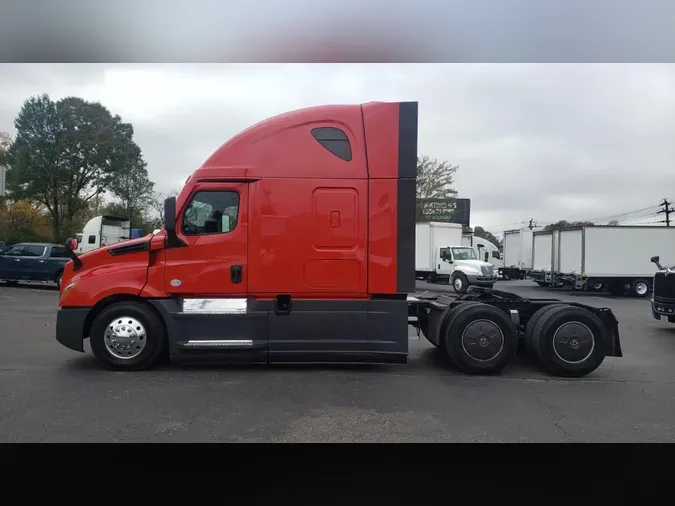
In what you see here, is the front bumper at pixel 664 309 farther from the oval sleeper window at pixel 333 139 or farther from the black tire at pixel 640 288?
the black tire at pixel 640 288

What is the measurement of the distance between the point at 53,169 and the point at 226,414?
397 inches

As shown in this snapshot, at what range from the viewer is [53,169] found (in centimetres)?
1261

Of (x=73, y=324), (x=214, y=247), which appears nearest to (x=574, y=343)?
(x=214, y=247)

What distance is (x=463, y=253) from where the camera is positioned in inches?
975

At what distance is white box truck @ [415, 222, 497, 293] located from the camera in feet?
76.9

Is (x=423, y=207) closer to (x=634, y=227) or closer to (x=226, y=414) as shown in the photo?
A: (x=634, y=227)

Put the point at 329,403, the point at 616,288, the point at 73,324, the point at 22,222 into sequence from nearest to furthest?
1. the point at 329,403
2. the point at 73,324
3. the point at 22,222
4. the point at 616,288

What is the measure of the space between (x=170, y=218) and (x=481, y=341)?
14.7 ft

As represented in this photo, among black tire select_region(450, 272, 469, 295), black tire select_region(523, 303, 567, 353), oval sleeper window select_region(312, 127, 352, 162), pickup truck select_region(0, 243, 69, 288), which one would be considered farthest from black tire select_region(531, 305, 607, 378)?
black tire select_region(450, 272, 469, 295)

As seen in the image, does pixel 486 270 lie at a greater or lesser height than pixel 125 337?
greater

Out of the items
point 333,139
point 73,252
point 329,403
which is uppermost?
point 333,139

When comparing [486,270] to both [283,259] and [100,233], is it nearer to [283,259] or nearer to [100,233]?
[100,233]

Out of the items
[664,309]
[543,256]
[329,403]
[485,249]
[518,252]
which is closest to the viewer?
[329,403]
